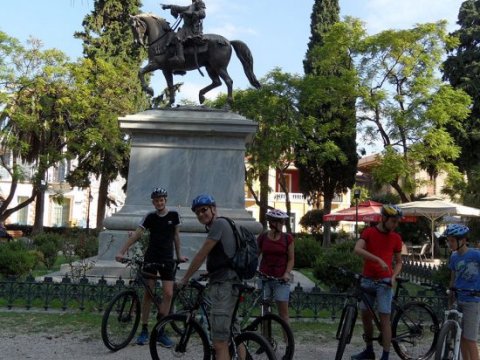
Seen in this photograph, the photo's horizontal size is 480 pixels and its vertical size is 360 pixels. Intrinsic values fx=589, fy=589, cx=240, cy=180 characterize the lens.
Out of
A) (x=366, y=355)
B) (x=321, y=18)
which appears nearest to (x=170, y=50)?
(x=366, y=355)

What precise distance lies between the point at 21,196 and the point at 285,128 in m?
35.2

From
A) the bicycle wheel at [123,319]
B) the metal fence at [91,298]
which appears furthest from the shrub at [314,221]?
the bicycle wheel at [123,319]

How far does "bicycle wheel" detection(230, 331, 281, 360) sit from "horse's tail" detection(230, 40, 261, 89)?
9247 mm

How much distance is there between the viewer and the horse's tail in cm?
1370

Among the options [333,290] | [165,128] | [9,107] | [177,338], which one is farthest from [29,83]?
[177,338]

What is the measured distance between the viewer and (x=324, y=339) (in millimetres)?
7934

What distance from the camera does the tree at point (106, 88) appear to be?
110 ft

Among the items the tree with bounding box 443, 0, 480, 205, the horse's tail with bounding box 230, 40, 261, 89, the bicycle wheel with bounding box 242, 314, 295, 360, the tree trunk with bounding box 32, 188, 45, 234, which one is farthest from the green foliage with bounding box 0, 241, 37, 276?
the tree with bounding box 443, 0, 480, 205

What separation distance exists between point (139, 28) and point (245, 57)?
98.2 inches

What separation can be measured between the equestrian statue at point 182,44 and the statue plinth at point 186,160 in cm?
107

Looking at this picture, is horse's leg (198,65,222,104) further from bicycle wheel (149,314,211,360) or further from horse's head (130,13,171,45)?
bicycle wheel (149,314,211,360)

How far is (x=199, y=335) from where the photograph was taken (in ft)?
19.1

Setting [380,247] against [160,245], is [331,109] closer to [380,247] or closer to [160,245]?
[160,245]

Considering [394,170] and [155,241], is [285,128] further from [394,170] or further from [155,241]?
[155,241]
